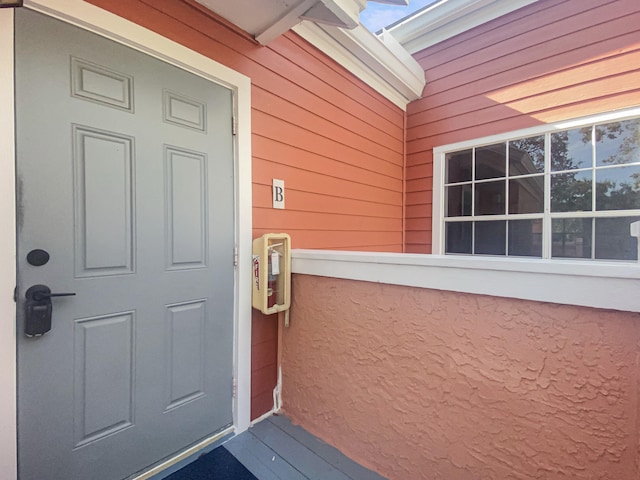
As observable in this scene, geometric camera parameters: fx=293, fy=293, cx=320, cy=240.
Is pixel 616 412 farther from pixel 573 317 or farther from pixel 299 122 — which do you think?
pixel 299 122

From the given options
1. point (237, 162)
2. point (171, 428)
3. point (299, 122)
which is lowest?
point (171, 428)

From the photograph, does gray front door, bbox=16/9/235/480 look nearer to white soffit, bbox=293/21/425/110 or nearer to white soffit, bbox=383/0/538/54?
white soffit, bbox=293/21/425/110

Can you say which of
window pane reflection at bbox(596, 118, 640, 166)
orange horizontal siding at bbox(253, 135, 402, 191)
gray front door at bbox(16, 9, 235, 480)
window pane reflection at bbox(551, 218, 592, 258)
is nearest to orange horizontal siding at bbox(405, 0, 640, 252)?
window pane reflection at bbox(596, 118, 640, 166)

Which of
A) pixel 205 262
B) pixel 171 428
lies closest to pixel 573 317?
pixel 205 262

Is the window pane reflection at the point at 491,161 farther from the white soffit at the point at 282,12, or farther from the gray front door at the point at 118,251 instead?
the gray front door at the point at 118,251

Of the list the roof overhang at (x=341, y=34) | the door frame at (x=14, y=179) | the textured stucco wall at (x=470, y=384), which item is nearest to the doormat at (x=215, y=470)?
the door frame at (x=14, y=179)

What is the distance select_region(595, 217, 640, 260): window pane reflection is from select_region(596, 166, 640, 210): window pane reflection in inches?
4.5

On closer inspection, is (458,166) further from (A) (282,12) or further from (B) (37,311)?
(B) (37,311)

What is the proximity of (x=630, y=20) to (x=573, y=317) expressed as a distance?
282cm

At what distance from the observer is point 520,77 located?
2.77 meters

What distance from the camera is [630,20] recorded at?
228cm

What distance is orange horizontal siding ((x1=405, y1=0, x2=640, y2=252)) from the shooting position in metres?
2.36

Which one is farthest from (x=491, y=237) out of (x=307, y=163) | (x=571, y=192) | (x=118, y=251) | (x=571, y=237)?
(x=118, y=251)

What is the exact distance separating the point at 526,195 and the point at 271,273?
8.45 ft
